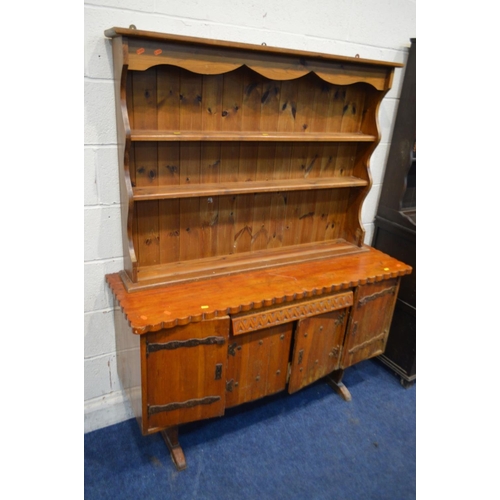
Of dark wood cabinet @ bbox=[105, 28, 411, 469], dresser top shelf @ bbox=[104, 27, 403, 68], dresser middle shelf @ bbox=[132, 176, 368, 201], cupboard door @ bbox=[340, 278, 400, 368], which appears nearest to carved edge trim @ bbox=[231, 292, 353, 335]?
dark wood cabinet @ bbox=[105, 28, 411, 469]

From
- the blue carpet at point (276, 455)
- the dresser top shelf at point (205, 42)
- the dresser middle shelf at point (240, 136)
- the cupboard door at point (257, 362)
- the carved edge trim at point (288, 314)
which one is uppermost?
the dresser top shelf at point (205, 42)

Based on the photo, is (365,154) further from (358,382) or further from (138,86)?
(358,382)

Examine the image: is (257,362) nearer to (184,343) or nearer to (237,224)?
(184,343)

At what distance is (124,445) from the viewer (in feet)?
6.40

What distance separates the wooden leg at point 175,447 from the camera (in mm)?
1851

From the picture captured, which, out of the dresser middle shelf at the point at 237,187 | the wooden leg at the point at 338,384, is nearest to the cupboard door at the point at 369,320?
the wooden leg at the point at 338,384

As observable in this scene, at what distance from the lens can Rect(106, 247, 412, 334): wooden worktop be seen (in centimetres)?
152

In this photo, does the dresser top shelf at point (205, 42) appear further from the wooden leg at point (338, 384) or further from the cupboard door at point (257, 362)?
the wooden leg at point (338, 384)

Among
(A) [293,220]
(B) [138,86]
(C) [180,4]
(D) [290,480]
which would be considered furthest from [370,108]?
(D) [290,480]

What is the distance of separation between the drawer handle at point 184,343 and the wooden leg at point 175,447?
54cm

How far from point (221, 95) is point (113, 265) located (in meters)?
0.87

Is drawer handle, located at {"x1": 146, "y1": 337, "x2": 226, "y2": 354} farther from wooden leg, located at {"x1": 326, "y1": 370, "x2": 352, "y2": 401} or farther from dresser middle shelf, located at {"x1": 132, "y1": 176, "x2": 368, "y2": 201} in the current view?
wooden leg, located at {"x1": 326, "y1": 370, "x2": 352, "y2": 401}

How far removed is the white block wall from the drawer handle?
1.47ft

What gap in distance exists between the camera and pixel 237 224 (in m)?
1.96
